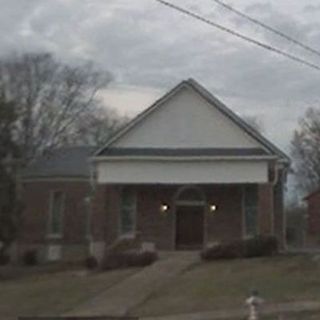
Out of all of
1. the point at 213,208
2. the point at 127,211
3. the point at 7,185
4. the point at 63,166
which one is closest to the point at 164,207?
the point at 127,211

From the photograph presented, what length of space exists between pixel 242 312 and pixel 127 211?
803 inches

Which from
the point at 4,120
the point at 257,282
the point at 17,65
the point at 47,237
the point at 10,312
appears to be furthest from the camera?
the point at 17,65

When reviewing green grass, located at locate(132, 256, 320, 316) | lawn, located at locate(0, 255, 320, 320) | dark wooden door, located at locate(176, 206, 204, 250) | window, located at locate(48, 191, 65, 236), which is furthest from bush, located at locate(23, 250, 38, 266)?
→ green grass, located at locate(132, 256, 320, 316)

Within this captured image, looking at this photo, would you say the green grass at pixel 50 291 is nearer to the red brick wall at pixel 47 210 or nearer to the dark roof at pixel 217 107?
the dark roof at pixel 217 107

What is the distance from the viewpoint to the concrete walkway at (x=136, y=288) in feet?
84.9

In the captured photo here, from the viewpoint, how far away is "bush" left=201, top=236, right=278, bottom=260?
1475 inches

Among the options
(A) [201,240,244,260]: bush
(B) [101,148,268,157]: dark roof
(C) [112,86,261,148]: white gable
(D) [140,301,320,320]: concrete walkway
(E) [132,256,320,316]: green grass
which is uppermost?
(C) [112,86,261,148]: white gable

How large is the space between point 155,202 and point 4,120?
8.10 m

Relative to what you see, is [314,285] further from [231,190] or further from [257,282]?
[231,190]

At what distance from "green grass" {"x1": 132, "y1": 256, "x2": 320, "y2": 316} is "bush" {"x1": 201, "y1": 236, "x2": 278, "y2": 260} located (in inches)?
41.7

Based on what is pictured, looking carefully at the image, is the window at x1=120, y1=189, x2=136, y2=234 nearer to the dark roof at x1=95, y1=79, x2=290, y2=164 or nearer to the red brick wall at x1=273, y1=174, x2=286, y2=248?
the dark roof at x1=95, y1=79, x2=290, y2=164

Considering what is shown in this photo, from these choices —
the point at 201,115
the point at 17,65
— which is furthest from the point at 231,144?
the point at 17,65

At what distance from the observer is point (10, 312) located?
26953mm

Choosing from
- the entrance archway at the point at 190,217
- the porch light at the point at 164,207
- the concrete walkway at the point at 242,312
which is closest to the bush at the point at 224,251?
the entrance archway at the point at 190,217
